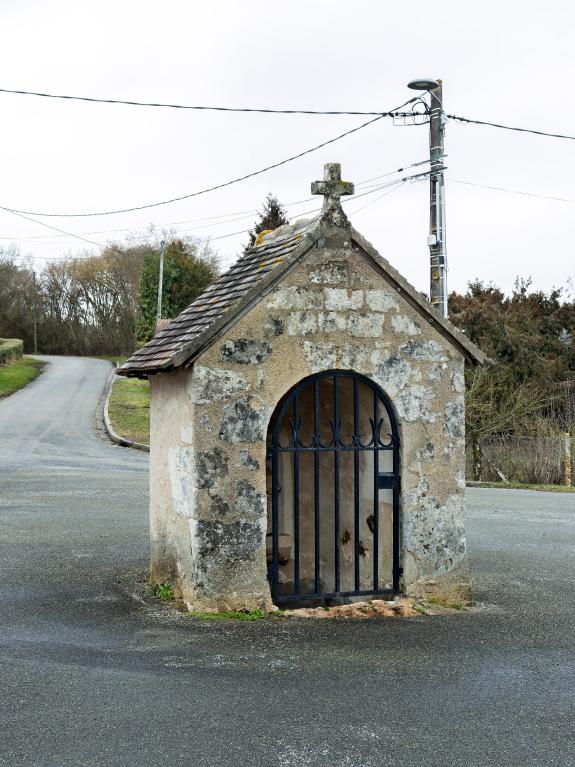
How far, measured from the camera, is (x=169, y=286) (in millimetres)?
45812

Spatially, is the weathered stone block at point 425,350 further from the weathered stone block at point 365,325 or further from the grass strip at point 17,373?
the grass strip at point 17,373

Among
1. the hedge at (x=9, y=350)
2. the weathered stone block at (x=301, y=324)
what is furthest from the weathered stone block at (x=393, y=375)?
the hedge at (x=9, y=350)

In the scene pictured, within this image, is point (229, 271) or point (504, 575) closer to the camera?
point (229, 271)

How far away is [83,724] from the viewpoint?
5020 millimetres

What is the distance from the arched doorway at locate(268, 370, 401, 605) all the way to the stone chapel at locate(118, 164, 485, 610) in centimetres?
3

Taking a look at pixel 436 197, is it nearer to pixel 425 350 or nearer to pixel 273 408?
pixel 425 350

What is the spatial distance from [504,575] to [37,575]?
15.1 ft

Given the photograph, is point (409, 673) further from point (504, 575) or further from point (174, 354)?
point (504, 575)

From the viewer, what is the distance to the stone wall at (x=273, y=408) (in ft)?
23.9

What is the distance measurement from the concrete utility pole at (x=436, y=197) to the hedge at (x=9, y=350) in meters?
31.6

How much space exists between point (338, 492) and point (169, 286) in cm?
3894

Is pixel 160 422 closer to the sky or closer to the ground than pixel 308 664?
closer to the sky

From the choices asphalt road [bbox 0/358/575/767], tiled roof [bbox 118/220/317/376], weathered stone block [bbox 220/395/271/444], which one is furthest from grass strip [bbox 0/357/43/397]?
weathered stone block [bbox 220/395/271/444]

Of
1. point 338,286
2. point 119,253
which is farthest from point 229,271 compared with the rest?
point 119,253
